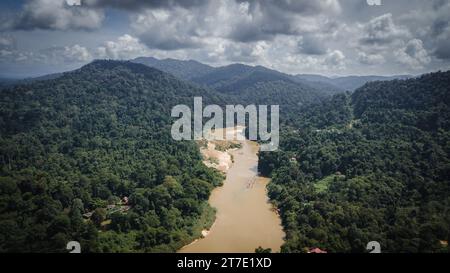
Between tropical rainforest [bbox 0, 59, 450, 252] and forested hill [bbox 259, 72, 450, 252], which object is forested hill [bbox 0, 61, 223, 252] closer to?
tropical rainforest [bbox 0, 59, 450, 252]

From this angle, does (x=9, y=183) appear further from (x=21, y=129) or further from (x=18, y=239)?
(x=21, y=129)

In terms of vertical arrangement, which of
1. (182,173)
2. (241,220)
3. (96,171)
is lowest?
(241,220)

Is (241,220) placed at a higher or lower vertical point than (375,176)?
lower

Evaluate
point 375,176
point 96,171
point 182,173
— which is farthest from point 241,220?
point 96,171

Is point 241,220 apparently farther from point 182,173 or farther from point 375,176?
point 375,176

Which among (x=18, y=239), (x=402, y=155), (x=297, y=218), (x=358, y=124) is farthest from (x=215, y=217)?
(x=358, y=124)

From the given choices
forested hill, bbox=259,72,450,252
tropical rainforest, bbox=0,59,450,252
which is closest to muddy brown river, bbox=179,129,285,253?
tropical rainforest, bbox=0,59,450,252
